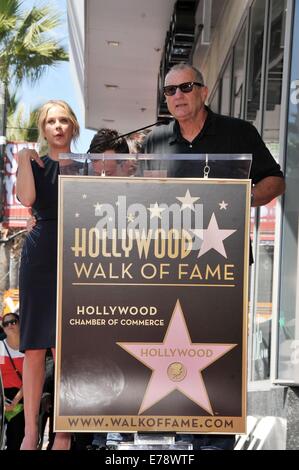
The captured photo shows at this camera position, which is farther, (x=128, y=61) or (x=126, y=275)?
(x=128, y=61)

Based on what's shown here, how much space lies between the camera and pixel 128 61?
13992 mm

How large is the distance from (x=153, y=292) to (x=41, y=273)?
990 millimetres

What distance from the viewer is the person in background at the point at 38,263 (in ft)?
13.4

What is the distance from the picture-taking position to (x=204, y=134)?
4.05m

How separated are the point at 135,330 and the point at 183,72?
1.37 metres

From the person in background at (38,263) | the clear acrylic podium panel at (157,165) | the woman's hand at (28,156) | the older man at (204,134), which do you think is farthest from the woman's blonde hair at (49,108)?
the clear acrylic podium panel at (157,165)

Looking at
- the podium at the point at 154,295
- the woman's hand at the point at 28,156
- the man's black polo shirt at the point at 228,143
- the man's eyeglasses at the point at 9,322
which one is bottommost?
the man's eyeglasses at the point at 9,322

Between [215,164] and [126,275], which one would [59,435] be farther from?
[215,164]

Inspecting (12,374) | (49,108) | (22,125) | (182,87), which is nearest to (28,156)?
(49,108)

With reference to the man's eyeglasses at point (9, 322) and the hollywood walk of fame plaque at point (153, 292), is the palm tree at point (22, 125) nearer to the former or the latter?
the man's eyeglasses at point (9, 322)

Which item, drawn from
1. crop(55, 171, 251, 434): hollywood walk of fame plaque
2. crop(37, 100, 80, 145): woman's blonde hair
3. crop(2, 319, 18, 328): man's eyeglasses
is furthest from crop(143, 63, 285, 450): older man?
crop(2, 319, 18, 328): man's eyeglasses

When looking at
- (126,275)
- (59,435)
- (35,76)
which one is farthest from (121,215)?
(35,76)

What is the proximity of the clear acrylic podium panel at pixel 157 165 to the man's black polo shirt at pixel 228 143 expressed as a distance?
67cm

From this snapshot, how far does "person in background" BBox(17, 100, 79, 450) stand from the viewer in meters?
4.08
